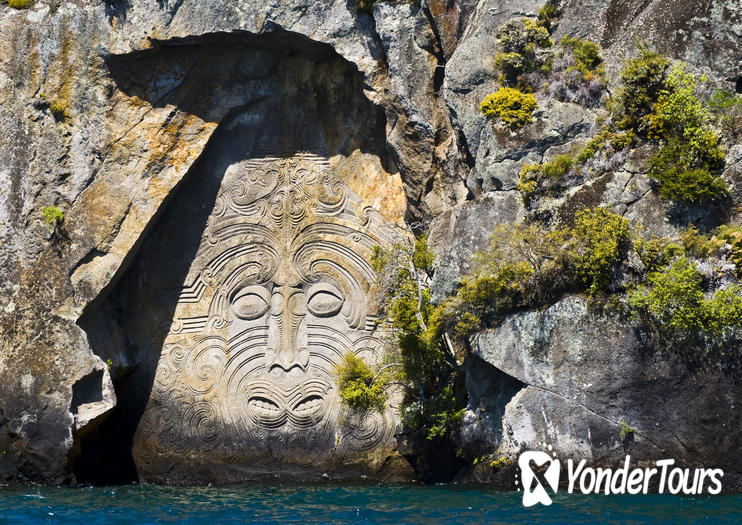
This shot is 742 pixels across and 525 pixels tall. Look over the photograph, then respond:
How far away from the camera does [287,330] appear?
23.0 meters

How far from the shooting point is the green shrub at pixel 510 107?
2006cm

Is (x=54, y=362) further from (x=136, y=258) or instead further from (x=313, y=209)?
(x=313, y=209)

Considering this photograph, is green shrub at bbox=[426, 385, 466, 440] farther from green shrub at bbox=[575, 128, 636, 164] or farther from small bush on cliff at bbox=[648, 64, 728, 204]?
small bush on cliff at bbox=[648, 64, 728, 204]

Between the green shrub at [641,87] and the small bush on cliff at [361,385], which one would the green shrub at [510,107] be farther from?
the small bush on cliff at [361,385]

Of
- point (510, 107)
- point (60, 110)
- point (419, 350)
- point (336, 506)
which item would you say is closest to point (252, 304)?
point (419, 350)

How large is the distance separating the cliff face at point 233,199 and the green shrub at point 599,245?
4.60ft

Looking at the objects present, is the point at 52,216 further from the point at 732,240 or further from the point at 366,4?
the point at 732,240

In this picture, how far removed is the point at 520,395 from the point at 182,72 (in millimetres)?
9200

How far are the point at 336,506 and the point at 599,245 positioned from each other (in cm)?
589

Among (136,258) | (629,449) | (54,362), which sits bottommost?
(629,449)

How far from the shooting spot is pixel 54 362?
21.4 meters

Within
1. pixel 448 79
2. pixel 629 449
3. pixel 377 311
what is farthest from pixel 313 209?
pixel 629 449

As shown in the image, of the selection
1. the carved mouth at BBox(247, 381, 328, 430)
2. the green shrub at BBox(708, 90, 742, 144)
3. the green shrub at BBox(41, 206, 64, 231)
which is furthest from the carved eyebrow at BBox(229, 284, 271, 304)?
the green shrub at BBox(708, 90, 742, 144)

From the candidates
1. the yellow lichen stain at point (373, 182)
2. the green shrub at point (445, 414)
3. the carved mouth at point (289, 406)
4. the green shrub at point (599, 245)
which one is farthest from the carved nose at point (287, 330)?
the green shrub at point (599, 245)
